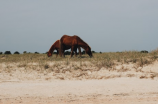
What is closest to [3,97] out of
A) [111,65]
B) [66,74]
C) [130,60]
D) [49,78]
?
[49,78]

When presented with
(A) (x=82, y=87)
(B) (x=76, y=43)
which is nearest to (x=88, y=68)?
(A) (x=82, y=87)

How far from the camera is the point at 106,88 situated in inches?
413

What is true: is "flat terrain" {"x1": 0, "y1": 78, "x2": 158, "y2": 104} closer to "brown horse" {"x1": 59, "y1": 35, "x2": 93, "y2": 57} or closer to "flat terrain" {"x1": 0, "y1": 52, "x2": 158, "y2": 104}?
"flat terrain" {"x1": 0, "y1": 52, "x2": 158, "y2": 104}

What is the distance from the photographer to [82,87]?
10648mm

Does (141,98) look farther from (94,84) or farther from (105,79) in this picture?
(105,79)

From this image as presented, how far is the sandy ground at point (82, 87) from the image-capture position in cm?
883

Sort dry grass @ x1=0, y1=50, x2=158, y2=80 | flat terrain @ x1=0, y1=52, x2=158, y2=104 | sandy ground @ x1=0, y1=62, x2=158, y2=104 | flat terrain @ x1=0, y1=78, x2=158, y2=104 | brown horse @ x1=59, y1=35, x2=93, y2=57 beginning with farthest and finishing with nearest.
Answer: brown horse @ x1=59, y1=35, x2=93, y2=57, dry grass @ x1=0, y1=50, x2=158, y2=80, flat terrain @ x1=0, y1=52, x2=158, y2=104, sandy ground @ x1=0, y1=62, x2=158, y2=104, flat terrain @ x1=0, y1=78, x2=158, y2=104

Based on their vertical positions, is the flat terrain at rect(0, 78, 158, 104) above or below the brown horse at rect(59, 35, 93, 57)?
below

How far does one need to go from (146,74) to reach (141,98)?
361 cm

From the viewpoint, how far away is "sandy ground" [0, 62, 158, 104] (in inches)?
348

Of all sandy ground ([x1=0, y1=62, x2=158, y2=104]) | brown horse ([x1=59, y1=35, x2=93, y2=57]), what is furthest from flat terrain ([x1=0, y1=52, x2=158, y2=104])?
brown horse ([x1=59, y1=35, x2=93, y2=57])

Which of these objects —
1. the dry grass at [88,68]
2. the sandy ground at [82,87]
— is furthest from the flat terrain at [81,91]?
the dry grass at [88,68]

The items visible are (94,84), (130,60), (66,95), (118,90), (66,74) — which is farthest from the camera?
(130,60)

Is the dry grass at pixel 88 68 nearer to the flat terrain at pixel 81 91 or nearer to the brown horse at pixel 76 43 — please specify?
the flat terrain at pixel 81 91
